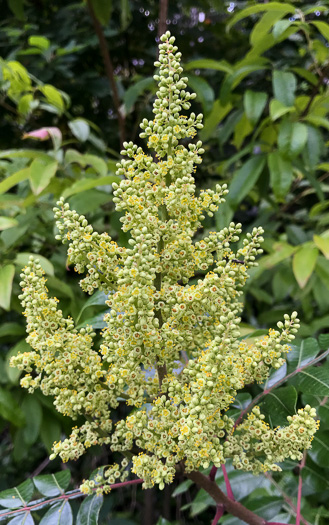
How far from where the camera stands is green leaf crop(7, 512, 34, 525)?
845 mm

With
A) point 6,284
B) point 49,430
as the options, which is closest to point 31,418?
point 49,430

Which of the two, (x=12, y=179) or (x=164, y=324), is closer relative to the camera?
(x=164, y=324)

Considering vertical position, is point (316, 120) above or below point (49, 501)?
above

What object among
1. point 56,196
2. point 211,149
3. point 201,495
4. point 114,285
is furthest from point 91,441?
point 211,149

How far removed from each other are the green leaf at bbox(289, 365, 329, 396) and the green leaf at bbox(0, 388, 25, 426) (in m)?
0.76

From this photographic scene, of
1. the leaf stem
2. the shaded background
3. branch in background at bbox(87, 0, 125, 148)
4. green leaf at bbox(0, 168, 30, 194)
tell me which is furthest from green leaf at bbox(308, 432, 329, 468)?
branch in background at bbox(87, 0, 125, 148)

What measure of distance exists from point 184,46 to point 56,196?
1.41 m

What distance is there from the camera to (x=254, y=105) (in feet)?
Answer: 5.10

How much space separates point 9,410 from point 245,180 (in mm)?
1044

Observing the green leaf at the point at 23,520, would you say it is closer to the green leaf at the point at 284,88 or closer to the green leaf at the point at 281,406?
the green leaf at the point at 281,406

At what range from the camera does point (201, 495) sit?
121cm

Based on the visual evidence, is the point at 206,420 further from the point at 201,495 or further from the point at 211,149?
the point at 211,149

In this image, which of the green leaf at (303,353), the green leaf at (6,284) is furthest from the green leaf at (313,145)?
the green leaf at (6,284)

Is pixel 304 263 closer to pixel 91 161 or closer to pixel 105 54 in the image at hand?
pixel 91 161
